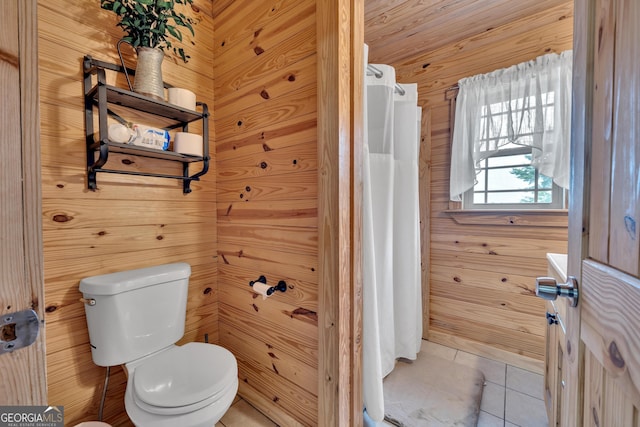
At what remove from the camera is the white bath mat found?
1.31 metres

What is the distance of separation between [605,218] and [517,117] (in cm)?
165

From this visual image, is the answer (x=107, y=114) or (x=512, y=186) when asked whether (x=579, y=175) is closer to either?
(x=512, y=186)

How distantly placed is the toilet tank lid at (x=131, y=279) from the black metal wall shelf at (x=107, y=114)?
1.41 feet

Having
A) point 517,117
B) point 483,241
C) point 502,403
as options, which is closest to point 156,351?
point 502,403

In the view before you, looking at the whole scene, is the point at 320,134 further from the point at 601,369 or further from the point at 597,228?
the point at 601,369

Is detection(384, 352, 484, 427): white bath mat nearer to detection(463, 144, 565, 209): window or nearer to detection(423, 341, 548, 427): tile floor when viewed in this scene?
detection(423, 341, 548, 427): tile floor

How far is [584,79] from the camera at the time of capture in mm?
517

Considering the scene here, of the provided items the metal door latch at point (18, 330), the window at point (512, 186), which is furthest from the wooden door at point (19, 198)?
the window at point (512, 186)

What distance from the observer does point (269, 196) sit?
129 cm

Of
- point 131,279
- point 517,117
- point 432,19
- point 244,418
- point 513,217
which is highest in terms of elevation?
point 432,19

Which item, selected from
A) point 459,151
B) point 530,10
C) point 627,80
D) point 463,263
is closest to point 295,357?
point 627,80

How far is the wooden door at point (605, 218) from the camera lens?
36 centimetres

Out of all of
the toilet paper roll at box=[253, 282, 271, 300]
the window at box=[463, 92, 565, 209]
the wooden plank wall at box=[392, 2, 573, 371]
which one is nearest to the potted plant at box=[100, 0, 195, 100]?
the toilet paper roll at box=[253, 282, 271, 300]

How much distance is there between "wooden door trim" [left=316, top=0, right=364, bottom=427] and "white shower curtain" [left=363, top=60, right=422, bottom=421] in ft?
0.44
